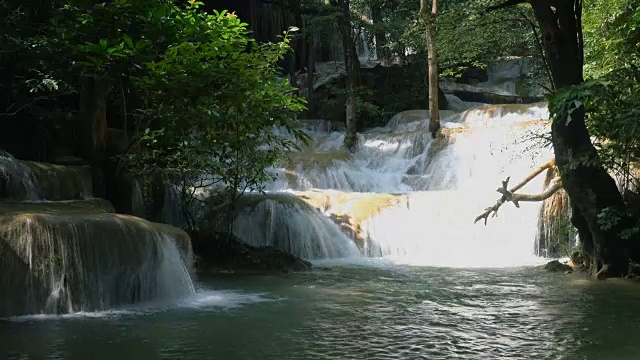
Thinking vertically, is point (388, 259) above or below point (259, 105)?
below

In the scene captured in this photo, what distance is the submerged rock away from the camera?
35.5 feet

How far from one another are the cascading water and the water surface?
298 cm

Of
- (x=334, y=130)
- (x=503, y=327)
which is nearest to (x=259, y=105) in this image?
(x=503, y=327)

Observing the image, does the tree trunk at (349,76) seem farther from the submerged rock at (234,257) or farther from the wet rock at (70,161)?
the wet rock at (70,161)

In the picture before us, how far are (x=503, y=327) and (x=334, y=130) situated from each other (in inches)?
710

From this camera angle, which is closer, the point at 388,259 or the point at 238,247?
the point at 238,247

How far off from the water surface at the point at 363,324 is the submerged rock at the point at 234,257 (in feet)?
5.29

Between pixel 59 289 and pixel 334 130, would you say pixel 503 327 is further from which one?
pixel 334 130

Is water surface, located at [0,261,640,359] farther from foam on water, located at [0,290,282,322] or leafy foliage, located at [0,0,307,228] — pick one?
leafy foliage, located at [0,0,307,228]

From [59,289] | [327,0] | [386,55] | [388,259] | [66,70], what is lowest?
[388,259]

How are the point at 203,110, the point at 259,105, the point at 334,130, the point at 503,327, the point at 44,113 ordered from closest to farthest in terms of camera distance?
the point at 503,327
the point at 203,110
the point at 259,105
the point at 44,113
the point at 334,130

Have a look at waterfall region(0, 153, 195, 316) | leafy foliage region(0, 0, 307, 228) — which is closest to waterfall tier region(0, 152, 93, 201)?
waterfall region(0, 153, 195, 316)

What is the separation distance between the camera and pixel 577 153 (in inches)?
343

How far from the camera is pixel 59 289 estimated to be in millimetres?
6883
